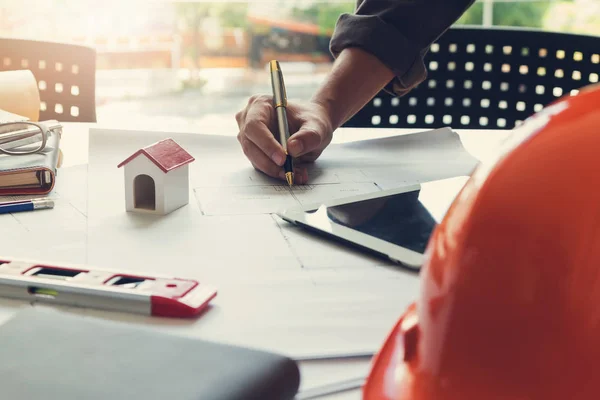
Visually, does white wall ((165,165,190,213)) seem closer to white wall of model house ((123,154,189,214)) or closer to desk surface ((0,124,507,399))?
white wall of model house ((123,154,189,214))

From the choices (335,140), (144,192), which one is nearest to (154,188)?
(144,192)

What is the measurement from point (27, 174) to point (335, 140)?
44 centimetres

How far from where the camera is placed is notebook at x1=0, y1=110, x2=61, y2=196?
78cm

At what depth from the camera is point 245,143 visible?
Answer: 0.92m

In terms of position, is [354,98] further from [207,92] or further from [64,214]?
[207,92]

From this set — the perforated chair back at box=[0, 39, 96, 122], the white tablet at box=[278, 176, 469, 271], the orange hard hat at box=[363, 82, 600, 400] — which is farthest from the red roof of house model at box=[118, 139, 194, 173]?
the perforated chair back at box=[0, 39, 96, 122]

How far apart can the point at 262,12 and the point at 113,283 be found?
7.84 feet

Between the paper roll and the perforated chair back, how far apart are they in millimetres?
253

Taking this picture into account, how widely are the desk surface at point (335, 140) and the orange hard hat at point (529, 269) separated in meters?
0.13

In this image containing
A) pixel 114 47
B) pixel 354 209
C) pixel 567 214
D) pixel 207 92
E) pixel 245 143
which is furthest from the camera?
pixel 207 92

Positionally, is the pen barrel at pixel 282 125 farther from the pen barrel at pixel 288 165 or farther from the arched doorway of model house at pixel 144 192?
the arched doorway of model house at pixel 144 192

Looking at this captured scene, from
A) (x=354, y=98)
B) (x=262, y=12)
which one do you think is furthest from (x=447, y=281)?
(x=262, y=12)

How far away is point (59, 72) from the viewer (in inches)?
51.3

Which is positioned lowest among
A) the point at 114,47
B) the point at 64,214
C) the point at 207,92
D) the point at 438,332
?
the point at 207,92
